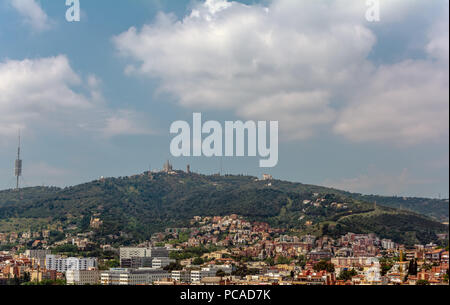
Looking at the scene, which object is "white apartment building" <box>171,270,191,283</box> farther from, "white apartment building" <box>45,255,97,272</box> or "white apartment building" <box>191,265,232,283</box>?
"white apartment building" <box>45,255,97,272</box>

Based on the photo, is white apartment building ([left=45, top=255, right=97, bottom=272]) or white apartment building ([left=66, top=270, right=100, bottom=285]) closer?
white apartment building ([left=66, top=270, right=100, bottom=285])

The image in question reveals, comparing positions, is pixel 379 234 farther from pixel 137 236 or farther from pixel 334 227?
pixel 137 236

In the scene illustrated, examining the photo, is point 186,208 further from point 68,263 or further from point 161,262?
point 68,263

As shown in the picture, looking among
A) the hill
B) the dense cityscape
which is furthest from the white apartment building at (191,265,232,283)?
the hill

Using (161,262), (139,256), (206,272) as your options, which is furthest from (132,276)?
(139,256)

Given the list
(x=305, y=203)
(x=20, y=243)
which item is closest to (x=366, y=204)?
(x=305, y=203)

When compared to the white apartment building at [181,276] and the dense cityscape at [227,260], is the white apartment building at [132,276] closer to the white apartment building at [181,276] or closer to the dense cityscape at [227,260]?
the dense cityscape at [227,260]
